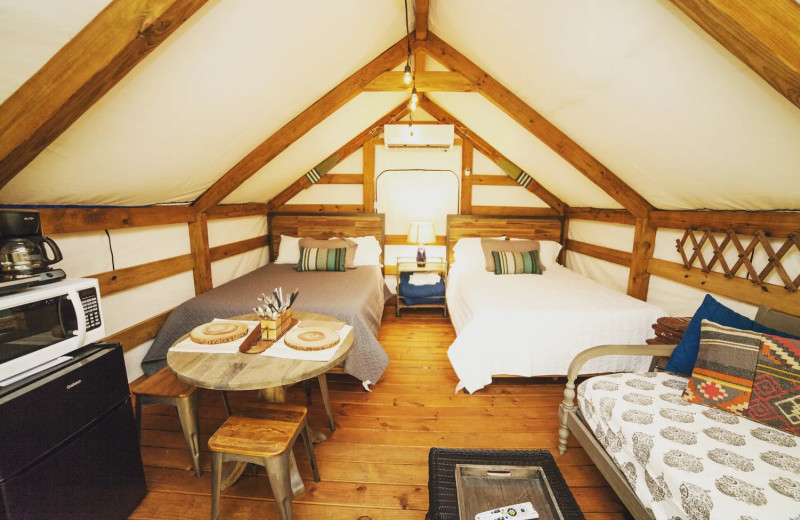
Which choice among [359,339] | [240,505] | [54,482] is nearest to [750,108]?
[359,339]

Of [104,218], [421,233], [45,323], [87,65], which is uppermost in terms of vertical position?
[87,65]

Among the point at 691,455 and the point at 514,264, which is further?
the point at 514,264

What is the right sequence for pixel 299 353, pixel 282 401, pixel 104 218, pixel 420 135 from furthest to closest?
pixel 420 135
pixel 104 218
pixel 282 401
pixel 299 353

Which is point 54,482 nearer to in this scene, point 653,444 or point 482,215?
point 653,444

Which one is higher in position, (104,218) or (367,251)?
(104,218)

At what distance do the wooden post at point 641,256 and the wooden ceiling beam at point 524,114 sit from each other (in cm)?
31

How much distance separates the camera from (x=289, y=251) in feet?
12.9

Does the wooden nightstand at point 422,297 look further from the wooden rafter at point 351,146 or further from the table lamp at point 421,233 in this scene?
the wooden rafter at point 351,146

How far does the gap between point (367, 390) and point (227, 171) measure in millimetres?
2050

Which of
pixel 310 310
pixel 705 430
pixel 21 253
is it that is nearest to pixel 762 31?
pixel 705 430

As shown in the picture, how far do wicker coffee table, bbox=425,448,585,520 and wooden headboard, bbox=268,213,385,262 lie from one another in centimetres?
313

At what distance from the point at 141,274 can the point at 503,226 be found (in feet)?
11.7

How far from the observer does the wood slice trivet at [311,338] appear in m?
1.47

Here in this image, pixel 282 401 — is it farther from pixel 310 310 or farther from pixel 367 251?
pixel 367 251
